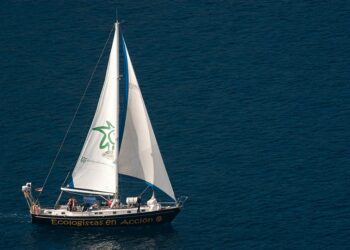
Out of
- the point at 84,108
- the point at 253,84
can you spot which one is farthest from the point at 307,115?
the point at 84,108

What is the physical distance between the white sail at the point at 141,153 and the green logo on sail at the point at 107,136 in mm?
1438

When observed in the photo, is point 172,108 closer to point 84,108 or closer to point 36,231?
point 84,108

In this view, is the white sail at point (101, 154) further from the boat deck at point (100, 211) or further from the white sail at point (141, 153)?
the boat deck at point (100, 211)

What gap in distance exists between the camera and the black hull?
160m

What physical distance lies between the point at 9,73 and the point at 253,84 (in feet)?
124

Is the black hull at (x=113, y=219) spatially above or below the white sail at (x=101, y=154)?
below

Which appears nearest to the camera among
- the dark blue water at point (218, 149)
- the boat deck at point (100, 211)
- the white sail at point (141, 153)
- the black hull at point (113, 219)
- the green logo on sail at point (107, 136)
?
the dark blue water at point (218, 149)

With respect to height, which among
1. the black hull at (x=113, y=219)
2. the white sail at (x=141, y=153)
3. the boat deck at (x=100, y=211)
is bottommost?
the black hull at (x=113, y=219)

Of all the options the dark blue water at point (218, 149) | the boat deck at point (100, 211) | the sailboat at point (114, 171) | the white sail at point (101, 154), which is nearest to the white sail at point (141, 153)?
the sailboat at point (114, 171)

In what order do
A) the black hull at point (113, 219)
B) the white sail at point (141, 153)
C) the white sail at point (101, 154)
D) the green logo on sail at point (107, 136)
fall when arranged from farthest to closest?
the green logo on sail at point (107, 136) → the white sail at point (101, 154) → the black hull at point (113, 219) → the white sail at point (141, 153)

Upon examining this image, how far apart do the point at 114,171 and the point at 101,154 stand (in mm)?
2736

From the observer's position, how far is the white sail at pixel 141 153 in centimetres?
16012

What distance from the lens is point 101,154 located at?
16250 centimetres

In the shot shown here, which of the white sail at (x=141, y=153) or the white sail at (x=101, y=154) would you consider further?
the white sail at (x=101, y=154)
